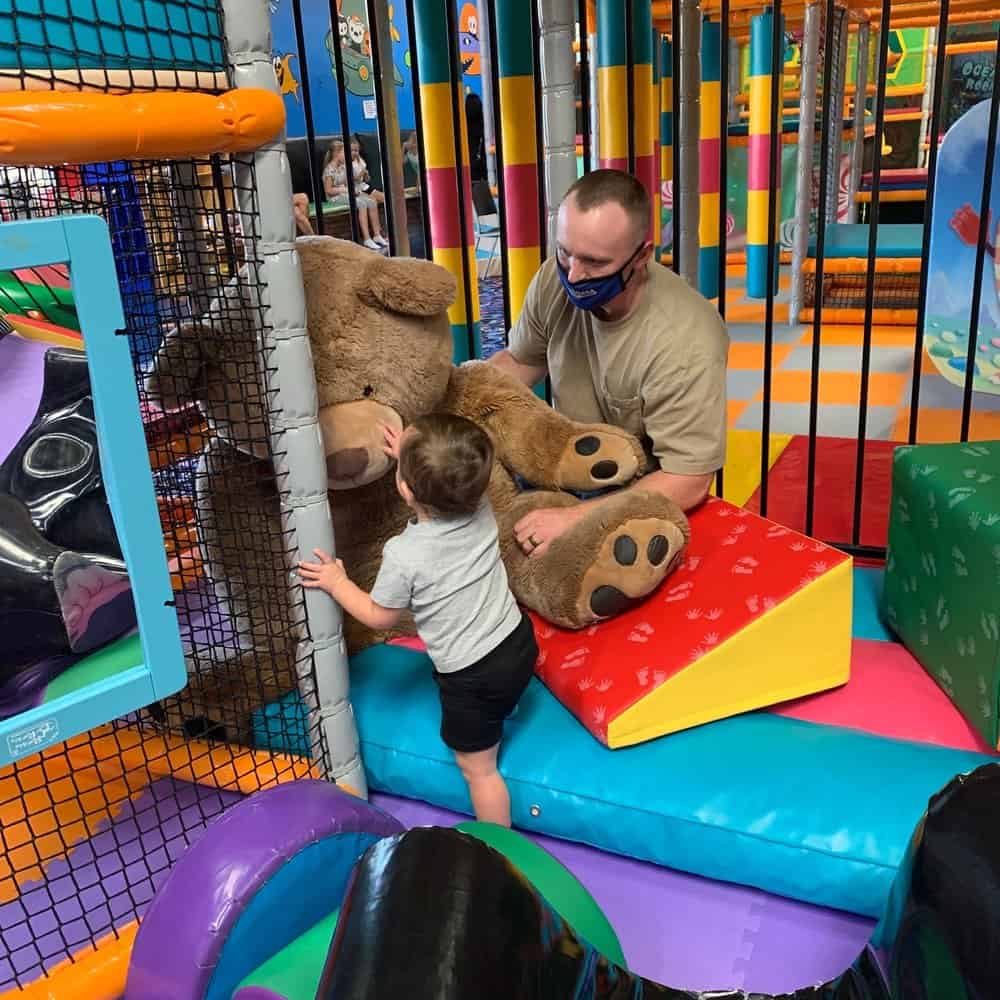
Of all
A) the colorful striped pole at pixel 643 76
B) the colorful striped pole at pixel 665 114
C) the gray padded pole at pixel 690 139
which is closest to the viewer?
the colorful striped pole at pixel 643 76

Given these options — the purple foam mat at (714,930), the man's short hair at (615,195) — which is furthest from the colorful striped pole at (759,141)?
the purple foam mat at (714,930)

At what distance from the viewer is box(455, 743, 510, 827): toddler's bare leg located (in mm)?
1344

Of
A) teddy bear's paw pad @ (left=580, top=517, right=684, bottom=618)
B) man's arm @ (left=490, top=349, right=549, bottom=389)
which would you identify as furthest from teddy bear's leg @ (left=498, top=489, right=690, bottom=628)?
man's arm @ (left=490, top=349, right=549, bottom=389)

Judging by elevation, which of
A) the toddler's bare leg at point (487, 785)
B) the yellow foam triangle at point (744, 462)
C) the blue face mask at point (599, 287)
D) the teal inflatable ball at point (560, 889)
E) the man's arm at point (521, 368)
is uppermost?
the blue face mask at point (599, 287)

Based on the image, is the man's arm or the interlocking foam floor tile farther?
the man's arm

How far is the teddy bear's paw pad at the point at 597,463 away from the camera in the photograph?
159 centimetres

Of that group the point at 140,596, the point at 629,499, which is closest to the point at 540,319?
the point at 629,499

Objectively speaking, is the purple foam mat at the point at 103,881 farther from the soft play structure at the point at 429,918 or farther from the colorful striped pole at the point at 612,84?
the colorful striped pole at the point at 612,84

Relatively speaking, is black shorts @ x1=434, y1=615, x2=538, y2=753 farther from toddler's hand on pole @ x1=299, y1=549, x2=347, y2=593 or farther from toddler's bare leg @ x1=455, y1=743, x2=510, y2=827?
toddler's hand on pole @ x1=299, y1=549, x2=347, y2=593

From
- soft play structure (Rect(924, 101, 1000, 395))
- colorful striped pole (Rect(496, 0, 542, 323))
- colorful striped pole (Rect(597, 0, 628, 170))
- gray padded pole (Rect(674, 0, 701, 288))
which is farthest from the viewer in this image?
gray padded pole (Rect(674, 0, 701, 288))

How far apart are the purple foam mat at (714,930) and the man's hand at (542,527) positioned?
0.46 meters

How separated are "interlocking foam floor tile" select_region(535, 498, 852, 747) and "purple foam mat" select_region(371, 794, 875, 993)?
0.18 metres

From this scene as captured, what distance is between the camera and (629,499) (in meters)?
1.47

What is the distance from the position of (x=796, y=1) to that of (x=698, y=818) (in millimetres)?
4132
